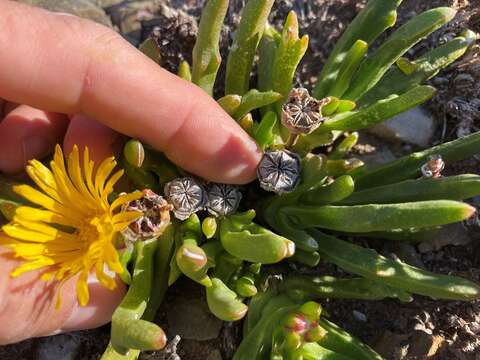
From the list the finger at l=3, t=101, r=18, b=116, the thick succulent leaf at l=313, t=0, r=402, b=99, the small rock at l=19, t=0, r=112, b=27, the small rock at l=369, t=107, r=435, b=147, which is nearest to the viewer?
the thick succulent leaf at l=313, t=0, r=402, b=99

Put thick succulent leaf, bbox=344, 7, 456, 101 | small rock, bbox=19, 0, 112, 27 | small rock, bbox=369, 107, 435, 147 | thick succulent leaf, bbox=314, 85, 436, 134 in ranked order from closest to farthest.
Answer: thick succulent leaf, bbox=314, 85, 436, 134
thick succulent leaf, bbox=344, 7, 456, 101
small rock, bbox=369, 107, 435, 147
small rock, bbox=19, 0, 112, 27

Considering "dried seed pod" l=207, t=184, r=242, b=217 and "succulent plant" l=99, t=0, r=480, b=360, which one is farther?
"dried seed pod" l=207, t=184, r=242, b=217

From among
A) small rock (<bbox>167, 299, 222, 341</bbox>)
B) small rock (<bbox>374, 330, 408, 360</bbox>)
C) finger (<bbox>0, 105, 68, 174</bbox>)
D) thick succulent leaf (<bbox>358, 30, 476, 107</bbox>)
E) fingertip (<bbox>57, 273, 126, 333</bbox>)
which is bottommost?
small rock (<bbox>167, 299, 222, 341</bbox>)

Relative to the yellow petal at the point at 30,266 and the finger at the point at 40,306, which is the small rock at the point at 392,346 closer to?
the finger at the point at 40,306

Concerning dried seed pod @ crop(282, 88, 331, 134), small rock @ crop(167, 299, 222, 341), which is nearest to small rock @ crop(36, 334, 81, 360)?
small rock @ crop(167, 299, 222, 341)

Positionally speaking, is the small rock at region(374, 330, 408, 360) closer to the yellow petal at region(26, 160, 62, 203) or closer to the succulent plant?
the succulent plant

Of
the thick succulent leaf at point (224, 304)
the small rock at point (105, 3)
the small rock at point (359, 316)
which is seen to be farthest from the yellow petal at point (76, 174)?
the small rock at point (105, 3)

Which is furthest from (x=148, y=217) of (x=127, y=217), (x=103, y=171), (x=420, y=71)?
(x=420, y=71)
